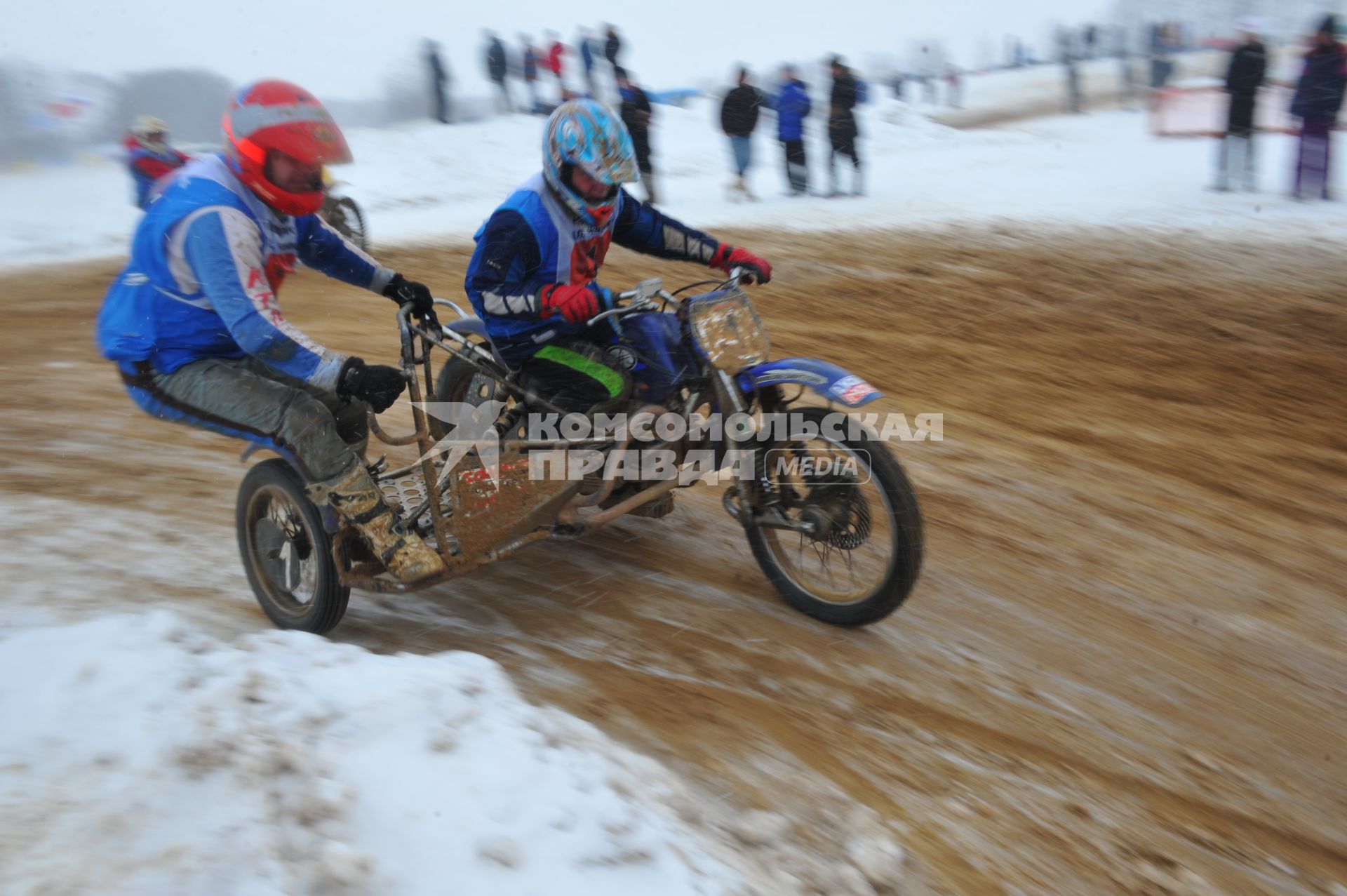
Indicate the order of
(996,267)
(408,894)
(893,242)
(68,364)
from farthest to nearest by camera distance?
1. (893,242)
2. (996,267)
3. (68,364)
4. (408,894)

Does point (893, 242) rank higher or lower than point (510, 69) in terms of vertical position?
lower

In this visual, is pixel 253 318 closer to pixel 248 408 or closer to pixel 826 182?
pixel 248 408

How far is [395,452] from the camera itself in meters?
6.01

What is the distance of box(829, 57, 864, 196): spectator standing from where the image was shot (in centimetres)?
1453

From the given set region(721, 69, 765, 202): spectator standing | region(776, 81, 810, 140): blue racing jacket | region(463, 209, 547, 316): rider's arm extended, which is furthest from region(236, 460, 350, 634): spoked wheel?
region(776, 81, 810, 140): blue racing jacket

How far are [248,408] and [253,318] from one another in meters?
0.43

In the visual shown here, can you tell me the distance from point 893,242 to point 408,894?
1053 cm

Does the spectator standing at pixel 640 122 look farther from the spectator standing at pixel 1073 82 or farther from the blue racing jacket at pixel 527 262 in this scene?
the spectator standing at pixel 1073 82

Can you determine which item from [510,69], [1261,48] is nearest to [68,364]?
[1261,48]

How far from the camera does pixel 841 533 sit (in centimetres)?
374

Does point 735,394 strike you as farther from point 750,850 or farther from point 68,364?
point 68,364

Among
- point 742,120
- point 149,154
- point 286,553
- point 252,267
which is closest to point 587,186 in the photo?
point 252,267

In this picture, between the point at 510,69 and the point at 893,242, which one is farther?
the point at 510,69

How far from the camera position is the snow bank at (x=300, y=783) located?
207 cm
